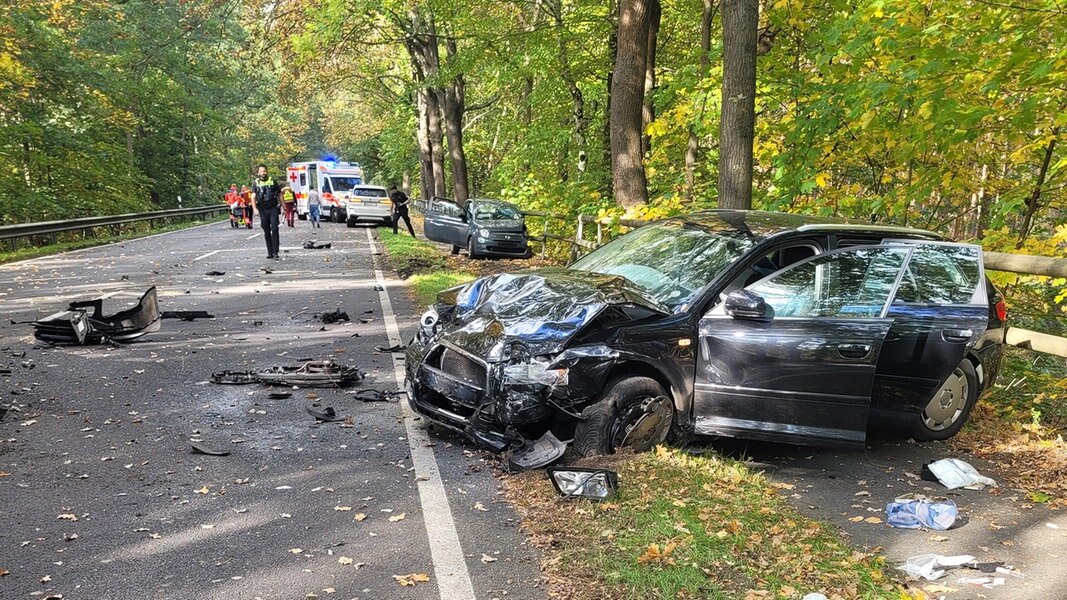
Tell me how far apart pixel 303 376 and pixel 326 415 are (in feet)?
4.11

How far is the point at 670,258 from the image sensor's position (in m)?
6.24

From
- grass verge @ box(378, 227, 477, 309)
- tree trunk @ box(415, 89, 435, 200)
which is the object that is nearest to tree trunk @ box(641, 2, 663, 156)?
grass verge @ box(378, 227, 477, 309)

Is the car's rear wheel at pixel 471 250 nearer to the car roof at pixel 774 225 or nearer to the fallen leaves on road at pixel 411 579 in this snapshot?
the car roof at pixel 774 225

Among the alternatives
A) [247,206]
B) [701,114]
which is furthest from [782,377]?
[247,206]

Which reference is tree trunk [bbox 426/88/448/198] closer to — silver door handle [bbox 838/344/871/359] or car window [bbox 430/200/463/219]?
car window [bbox 430/200/463/219]

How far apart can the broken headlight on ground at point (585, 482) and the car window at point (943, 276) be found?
9.02 ft

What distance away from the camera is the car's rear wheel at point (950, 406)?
6.15m

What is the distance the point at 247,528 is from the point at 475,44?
1886 centimetres

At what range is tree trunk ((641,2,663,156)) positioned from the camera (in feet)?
44.9

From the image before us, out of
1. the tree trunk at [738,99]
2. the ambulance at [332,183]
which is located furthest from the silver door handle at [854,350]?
the ambulance at [332,183]

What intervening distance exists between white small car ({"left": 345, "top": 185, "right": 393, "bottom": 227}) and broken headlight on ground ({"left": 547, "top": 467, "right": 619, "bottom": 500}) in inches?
1187

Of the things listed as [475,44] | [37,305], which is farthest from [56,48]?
[37,305]

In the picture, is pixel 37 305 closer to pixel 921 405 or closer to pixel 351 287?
pixel 351 287

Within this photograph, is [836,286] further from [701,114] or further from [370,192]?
[370,192]
